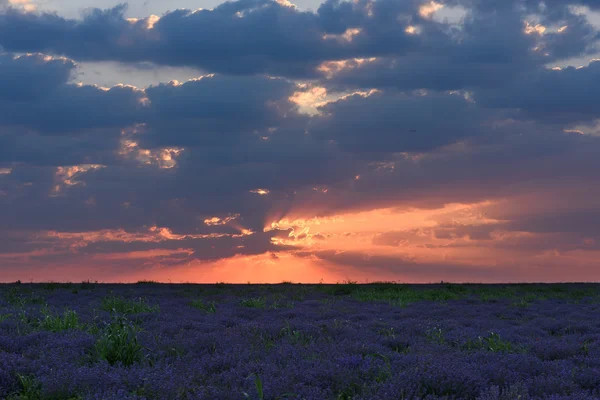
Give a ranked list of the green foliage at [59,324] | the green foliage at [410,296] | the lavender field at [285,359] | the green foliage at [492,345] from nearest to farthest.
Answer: the lavender field at [285,359] → the green foliage at [492,345] → the green foliage at [59,324] → the green foliage at [410,296]

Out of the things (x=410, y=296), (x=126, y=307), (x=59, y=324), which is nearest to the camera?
(x=59, y=324)

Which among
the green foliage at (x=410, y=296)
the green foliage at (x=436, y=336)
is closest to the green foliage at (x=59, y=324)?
the green foliage at (x=436, y=336)

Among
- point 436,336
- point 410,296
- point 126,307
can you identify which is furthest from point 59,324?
point 410,296

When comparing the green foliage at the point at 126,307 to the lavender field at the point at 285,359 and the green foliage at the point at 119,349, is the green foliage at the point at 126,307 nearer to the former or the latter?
the lavender field at the point at 285,359

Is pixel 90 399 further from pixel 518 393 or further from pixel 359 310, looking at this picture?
pixel 359 310

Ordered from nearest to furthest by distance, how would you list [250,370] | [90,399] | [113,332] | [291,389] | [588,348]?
[90,399] < [291,389] < [250,370] < [113,332] < [588,348]

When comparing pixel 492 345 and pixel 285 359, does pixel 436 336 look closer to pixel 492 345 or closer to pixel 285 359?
pixel 492 345

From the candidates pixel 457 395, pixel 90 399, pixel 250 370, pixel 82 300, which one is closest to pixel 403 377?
pixel 457 395

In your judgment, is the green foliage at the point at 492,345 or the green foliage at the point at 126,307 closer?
the green foliage at the point at 492,345

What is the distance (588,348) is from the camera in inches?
379

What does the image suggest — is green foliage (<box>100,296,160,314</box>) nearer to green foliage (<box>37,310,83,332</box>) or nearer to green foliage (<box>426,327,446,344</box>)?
green foliage (<box>37,310,83,332</box>)

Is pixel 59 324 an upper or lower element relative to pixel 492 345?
upper

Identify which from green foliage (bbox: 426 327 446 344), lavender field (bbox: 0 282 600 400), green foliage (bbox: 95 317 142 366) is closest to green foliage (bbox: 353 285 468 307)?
lavender field (bbox: 0 282 600 400)

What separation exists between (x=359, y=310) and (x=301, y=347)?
8116mm
